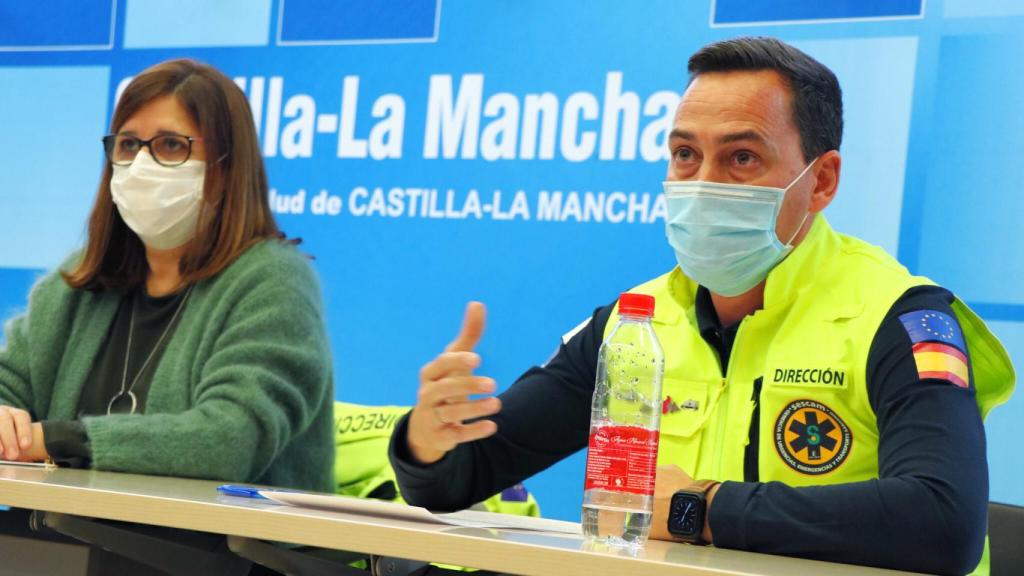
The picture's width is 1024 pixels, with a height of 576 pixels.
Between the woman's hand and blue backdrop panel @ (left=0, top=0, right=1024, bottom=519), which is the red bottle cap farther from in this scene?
blue backdrop panel @ (left=0, top=0, right=1024, bottom=519)

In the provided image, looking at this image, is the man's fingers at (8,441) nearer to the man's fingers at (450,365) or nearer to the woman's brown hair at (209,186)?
the woman's brown hair at (209,186)

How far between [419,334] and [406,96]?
77 centimetres

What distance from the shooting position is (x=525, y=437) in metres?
2.16

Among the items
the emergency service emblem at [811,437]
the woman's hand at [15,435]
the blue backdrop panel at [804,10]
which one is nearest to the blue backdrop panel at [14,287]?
the woman's hand at [15,435]

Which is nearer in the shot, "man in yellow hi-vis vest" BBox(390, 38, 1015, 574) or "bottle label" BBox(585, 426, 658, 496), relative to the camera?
"bottle label" BBox(585, 426, 658, 496)

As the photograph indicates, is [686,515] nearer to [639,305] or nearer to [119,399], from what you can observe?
[639,305]

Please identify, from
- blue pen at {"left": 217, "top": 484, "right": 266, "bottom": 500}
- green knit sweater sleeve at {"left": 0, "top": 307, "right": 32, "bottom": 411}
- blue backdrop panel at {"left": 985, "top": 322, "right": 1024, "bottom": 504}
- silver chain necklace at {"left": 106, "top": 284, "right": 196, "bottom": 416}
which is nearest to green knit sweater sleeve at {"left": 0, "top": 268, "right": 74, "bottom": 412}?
green knit sweater sleeve at {"left": 0, "top": 307, "right": 32, "bottom": 411}

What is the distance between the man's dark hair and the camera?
2.11 meters

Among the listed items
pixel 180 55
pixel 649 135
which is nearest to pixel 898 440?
pixel 649 135

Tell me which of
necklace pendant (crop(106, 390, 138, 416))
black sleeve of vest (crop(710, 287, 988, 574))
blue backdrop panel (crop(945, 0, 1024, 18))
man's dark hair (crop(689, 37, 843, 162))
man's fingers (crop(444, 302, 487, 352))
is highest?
blue backdrop panel (crop(945, 0, 1024, 18))

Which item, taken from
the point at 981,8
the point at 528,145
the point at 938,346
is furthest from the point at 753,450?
the point at 528,145

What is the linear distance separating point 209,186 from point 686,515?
5.12 feet

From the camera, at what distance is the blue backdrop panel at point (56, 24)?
4574 millimetres

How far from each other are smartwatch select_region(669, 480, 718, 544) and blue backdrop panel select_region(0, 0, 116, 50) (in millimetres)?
3560
